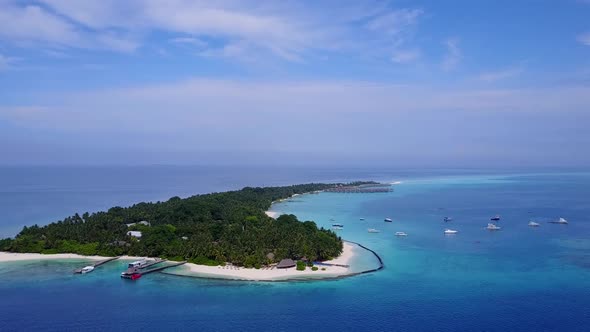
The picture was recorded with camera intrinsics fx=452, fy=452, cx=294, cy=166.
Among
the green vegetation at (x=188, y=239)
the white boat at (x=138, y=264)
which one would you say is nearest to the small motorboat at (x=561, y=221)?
the green vegetation at (x=188, y=239)

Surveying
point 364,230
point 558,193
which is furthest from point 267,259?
point 558,193

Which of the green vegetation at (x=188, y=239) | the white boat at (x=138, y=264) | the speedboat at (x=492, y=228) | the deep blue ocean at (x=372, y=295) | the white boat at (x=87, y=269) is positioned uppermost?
the green vegetation at (x=188, y=239)

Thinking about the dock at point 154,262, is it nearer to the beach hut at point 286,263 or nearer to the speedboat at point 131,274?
the speedboat at point 131,274

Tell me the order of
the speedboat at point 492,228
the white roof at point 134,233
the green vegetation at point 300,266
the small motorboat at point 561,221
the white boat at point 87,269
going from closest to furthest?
the green vegetation at point 300,266 → the white boat at point 87,269 → the white roof at point 134,233 → the speedboat at point 492,228 → the small motorboat at point 561,221

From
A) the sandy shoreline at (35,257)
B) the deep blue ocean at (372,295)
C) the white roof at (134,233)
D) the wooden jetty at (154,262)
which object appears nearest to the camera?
the deep blue ocean at (372,295)

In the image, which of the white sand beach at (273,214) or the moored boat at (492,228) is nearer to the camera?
the moored boat at (492,228)

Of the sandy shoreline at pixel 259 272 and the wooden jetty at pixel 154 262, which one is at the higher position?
the wooden jetty at pixel 154 262

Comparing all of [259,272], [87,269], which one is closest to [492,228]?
[259,272]

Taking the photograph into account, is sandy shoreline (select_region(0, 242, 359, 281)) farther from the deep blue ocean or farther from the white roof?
the white roof
